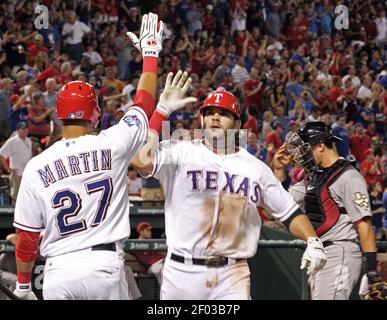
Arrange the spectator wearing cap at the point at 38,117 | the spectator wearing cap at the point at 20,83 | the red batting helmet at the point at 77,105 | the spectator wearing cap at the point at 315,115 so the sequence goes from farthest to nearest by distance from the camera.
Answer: the spectator wearing cap at the point at 315,115, the spectator wearing cap at the point at 20,83, the spectator wearing cap at the point at 38,117, the red batting helmet at the point at 77,105

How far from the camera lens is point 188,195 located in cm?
577

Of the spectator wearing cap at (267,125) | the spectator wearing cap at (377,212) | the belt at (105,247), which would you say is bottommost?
the spectator wearing cap at (377,212)

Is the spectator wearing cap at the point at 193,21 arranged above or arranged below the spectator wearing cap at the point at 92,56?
above

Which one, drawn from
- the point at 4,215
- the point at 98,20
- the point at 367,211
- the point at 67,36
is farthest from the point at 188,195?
the point at 98,20

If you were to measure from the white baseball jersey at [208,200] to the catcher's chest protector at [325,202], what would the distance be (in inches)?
47.9

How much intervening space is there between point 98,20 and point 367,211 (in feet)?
43.3

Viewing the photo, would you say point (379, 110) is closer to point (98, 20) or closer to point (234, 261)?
point (98, 20)

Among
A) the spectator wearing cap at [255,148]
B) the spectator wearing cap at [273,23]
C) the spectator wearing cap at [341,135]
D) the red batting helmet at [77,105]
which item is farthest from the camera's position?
the spectator wearing cap at [273,23]

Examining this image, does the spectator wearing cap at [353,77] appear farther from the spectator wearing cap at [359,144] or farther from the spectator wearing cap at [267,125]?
the spectator wearing cap at [267,125]

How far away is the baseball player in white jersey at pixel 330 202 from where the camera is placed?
22.6ft

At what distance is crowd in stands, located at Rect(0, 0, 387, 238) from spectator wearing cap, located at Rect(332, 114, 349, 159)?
0.07ft

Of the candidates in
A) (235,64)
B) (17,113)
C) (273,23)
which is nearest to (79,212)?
(17,113)

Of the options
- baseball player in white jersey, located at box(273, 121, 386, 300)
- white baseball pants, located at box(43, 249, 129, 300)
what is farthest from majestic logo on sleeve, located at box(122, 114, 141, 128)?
baseball player in white jersey, located at box(273, 121, 386, 300)

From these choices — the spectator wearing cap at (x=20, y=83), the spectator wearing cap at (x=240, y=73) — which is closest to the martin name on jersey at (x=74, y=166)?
the spectator wearing cap at (x=20, y=83)
